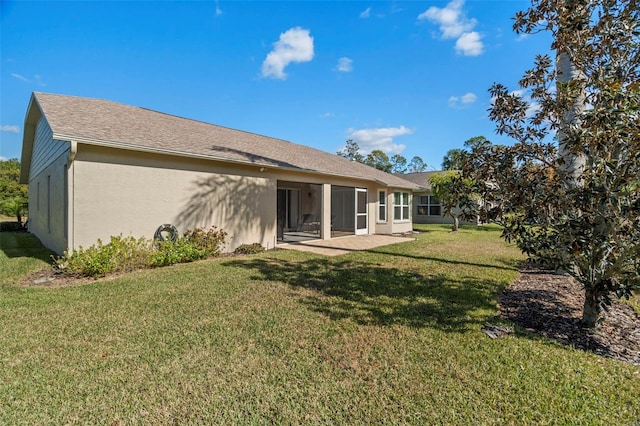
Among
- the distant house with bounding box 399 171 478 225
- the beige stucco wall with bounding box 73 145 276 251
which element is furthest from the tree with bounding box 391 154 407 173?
the beige stucco wall with bounding box 73 145 276 251

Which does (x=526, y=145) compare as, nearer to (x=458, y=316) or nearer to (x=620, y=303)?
(x=458, y=316)

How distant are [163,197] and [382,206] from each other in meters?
12.2

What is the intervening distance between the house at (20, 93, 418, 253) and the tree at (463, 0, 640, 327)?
7.63m

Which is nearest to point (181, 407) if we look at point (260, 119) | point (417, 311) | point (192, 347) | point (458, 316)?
point (192, 347)

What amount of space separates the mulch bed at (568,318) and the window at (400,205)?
38.4 ft

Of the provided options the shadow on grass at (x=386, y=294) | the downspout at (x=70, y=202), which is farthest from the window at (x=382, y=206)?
the downspout at (x=70, y=202)

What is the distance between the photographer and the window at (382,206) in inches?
692

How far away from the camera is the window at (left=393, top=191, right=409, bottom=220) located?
18312 mm

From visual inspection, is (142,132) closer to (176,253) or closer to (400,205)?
(176,253)

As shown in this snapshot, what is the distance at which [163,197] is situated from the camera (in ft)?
28.6

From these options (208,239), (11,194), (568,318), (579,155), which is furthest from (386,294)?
(11,194)

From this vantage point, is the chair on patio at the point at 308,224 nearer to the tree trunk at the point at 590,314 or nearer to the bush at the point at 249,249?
the bush at the point at 249,249

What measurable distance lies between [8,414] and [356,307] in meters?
4.08

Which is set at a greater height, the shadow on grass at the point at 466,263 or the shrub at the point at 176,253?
the shrub at the point at 176,253
